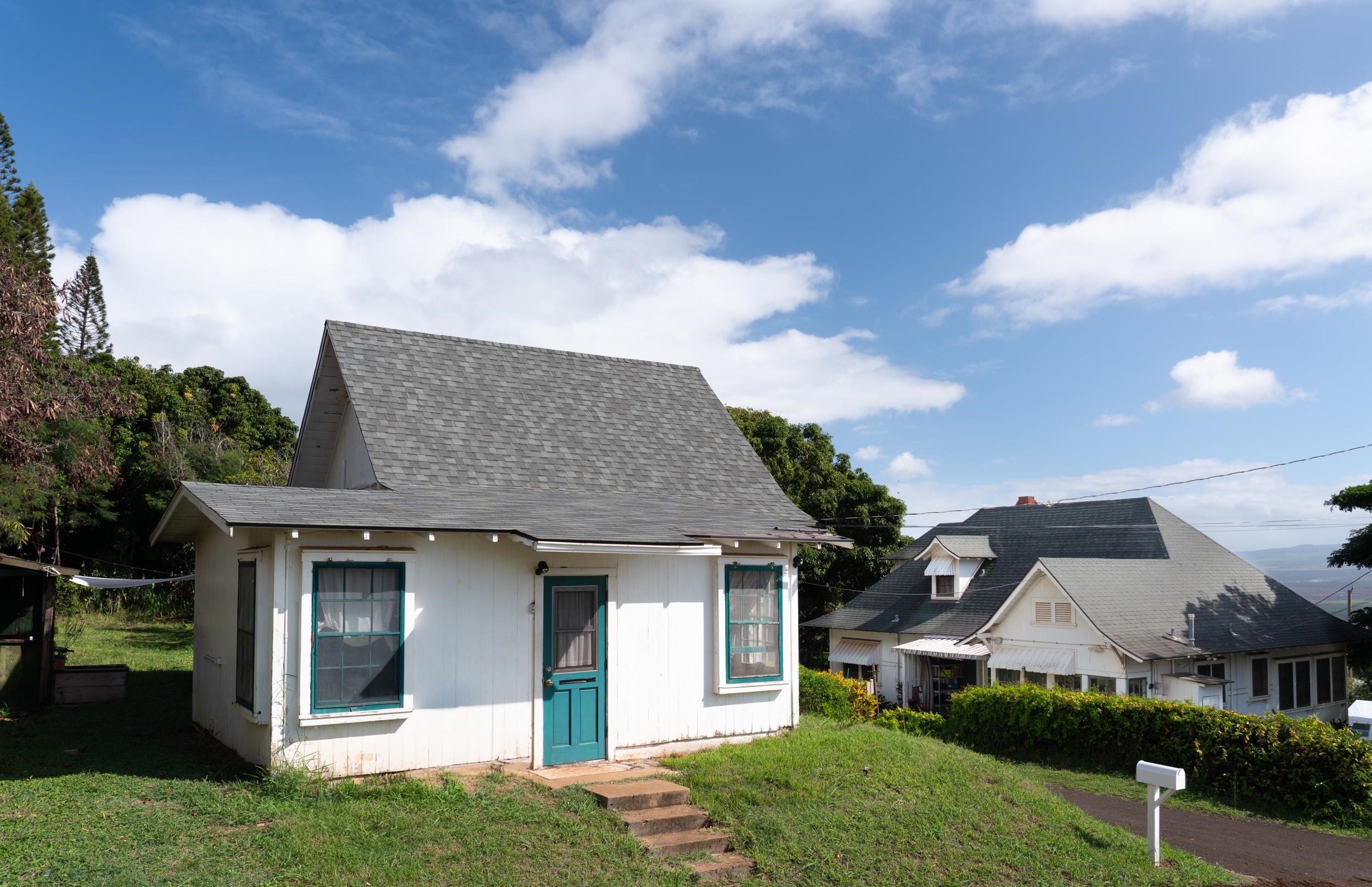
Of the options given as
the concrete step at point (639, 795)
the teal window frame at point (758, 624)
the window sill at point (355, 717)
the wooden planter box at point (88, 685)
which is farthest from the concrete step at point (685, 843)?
the wooden planter box at point (88, 685)

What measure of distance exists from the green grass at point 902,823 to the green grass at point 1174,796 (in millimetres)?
2719

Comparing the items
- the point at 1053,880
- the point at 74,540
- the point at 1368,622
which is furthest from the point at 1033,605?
the point at 74,540

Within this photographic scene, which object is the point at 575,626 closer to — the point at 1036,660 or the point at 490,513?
the point at 490,513

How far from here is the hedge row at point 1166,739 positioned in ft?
45.0

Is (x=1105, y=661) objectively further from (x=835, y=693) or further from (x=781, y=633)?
(x=781, y=633)

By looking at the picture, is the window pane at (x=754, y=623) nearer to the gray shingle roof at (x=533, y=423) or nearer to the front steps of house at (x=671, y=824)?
the gray shingle roof at (x=533, y=423)

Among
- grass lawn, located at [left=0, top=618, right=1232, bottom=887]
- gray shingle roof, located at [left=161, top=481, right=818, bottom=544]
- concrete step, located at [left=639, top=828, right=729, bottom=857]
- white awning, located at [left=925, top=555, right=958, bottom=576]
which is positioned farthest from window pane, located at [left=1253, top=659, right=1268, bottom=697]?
concrete step, located at [left=639, top=828, right=729, bottom=857]

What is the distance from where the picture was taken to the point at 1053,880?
8.70m

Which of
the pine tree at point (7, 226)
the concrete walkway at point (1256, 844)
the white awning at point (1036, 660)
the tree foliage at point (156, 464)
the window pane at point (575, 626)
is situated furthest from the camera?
the tree foliage at point (156, 464)

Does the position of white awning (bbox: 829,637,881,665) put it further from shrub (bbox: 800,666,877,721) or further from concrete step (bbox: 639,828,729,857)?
concrete step (bbox: 639,828,729,857)

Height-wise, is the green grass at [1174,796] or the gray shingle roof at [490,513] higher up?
the gray shingle roof at [490,513]

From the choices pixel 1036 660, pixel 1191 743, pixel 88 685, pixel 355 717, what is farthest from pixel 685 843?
pixel 1036 660

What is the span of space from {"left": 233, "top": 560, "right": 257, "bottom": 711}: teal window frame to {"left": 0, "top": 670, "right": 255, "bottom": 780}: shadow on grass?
785 millimetres

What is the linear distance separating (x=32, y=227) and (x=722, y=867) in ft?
118
